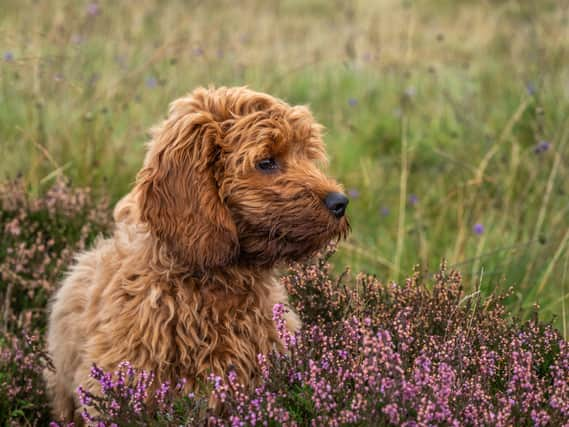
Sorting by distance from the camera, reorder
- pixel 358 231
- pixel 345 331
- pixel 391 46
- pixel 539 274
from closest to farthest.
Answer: pixel 345 331, pixel 539 274, pixel 358 231, pixel 391 46

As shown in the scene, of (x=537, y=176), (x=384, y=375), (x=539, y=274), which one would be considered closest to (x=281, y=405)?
(x=384, y=375)

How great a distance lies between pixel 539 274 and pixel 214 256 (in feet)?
8.36

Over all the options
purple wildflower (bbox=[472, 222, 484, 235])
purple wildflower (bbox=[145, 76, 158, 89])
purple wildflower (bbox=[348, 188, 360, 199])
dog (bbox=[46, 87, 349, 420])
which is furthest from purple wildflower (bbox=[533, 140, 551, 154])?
purple wildflower (bbox=[145, 76, 158, 89])

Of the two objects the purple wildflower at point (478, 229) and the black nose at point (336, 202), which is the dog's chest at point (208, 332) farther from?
the purple wildflower at point (478, 229)

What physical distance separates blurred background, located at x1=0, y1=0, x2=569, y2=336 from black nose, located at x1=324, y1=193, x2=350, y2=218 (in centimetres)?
128

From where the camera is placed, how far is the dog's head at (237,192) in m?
3.33

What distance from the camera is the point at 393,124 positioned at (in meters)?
7.80

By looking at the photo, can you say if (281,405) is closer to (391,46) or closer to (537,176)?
(537,176)

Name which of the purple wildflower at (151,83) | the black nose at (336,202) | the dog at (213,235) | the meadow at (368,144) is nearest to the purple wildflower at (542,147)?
the meadow at (368,144)

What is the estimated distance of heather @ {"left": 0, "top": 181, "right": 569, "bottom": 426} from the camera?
280 centimetres

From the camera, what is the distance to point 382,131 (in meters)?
7.77

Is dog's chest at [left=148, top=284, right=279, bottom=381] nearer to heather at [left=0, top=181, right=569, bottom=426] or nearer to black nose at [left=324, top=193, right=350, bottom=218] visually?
heather at [left=0, top=181, right=569, bottom=426]

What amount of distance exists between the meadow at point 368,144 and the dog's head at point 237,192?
0.95 meters

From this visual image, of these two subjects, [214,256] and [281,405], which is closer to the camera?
[281,405]
